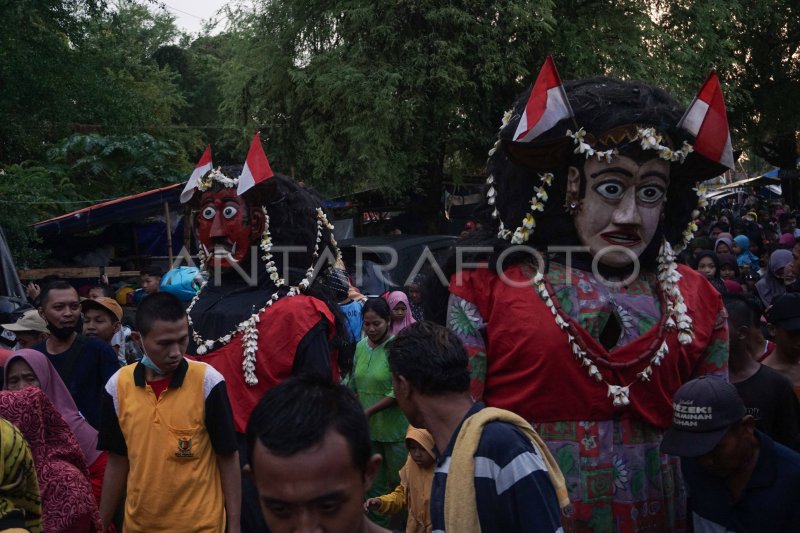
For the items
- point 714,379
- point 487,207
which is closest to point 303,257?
point 487,207

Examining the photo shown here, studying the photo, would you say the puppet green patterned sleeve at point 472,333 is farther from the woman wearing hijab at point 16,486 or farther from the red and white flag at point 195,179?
the red and white flag at point 195,179

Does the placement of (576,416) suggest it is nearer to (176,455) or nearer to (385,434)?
(176,455)

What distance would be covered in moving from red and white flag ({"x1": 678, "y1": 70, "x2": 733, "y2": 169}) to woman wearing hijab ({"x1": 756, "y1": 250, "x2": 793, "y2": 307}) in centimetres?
697

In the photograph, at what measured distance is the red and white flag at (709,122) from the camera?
399 cm

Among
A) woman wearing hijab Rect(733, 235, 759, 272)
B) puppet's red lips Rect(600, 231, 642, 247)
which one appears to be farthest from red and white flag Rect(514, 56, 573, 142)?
woman wearing hijab Rect(733, 235, 759, 272)

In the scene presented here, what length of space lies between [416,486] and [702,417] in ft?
4.73

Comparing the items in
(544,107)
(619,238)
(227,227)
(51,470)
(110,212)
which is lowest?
(51,470)

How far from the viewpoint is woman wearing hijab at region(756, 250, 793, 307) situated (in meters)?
10.4

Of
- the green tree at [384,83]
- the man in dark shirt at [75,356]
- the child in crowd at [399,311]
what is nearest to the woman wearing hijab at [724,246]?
the child in crowd at [399,311]

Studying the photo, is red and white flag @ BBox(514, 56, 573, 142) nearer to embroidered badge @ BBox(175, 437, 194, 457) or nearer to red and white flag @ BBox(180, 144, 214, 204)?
embroidered badge @ BBox(175, 437, 194, 457)

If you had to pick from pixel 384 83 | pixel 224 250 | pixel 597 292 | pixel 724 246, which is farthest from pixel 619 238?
pixel 384 83

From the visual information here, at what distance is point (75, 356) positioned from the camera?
5.79m

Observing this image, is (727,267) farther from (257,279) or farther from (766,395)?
(257,279)

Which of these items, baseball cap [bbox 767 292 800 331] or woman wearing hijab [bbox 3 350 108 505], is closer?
woman wearing hijab [bbox 3 350 108 505]
